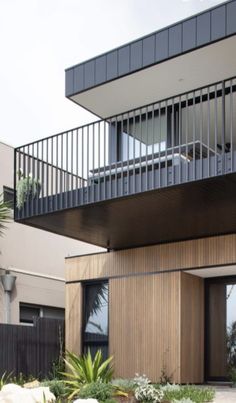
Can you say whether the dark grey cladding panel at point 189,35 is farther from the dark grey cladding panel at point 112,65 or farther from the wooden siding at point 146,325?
the wooden siding at point 146,325

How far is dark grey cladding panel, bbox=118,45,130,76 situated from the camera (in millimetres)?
11719

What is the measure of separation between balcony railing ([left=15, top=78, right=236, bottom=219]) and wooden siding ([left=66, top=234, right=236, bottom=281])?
1.79 metres

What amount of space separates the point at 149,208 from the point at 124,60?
2930mm

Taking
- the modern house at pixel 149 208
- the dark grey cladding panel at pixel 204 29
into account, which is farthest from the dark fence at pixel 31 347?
the dark grey cladding panel at pixel 204 29

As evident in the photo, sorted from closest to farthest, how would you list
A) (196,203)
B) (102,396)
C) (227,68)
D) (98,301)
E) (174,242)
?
(102,396), (196,203), (227,68), (174,242), (98,301)

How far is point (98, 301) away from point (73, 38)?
22.2ft

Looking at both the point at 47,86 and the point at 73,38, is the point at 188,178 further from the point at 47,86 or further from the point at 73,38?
the point at 47,86

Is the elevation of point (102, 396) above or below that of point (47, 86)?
below

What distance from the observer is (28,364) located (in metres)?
13.3

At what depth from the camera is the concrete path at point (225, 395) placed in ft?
31.5

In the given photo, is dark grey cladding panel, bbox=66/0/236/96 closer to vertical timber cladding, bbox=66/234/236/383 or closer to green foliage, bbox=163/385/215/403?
vertical timber cladding, bbox=66/234/236/383

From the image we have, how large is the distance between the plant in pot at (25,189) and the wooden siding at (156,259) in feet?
8.44

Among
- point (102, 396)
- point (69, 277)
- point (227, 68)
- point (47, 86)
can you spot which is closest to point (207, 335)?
point (69, 277)

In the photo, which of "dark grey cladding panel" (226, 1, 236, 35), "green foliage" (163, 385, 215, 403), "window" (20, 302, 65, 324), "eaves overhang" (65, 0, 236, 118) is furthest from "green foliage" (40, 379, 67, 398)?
"window" (20, 302, 65, 324)
